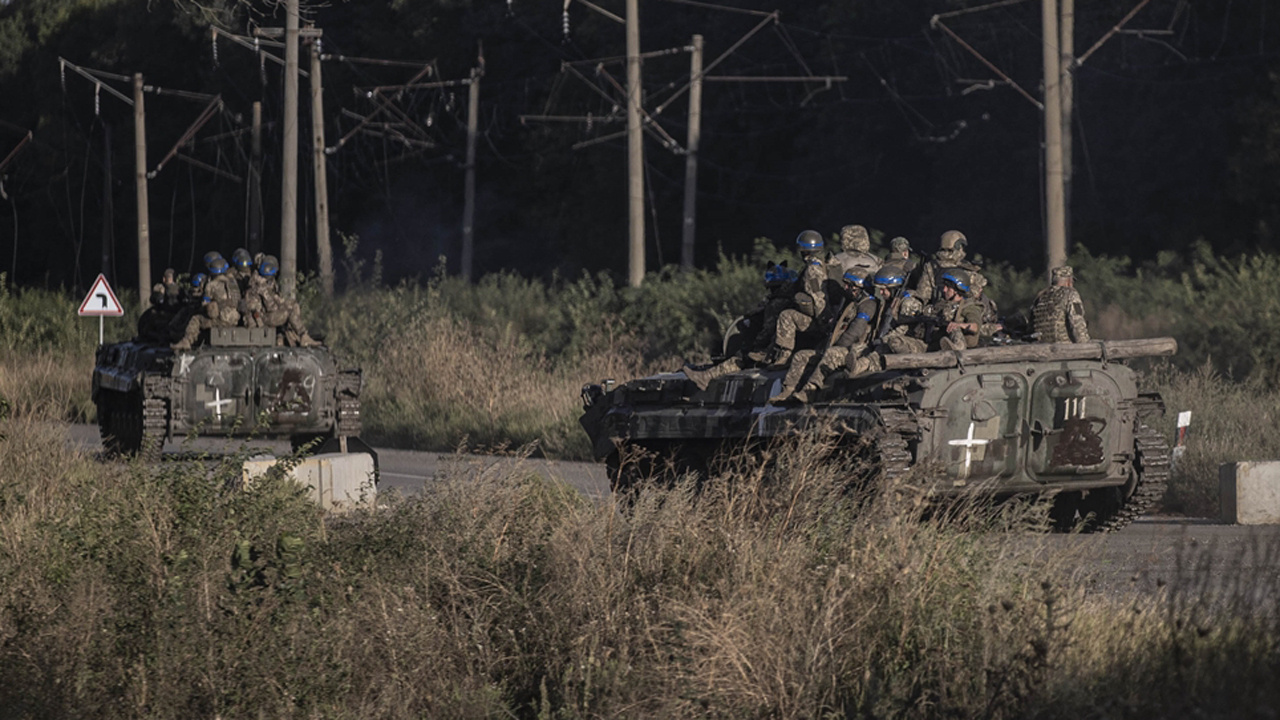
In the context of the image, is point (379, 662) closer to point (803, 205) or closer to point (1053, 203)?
point (1053, 203)

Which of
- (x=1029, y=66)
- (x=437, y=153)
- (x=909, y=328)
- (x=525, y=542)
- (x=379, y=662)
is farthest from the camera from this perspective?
(x=437, y=153)

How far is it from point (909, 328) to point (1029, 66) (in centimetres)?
3022

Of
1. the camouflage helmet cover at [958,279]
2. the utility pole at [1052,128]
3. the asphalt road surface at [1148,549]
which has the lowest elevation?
the asphalt road surface at [1148,549]

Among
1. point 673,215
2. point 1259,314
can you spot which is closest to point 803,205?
point 673,215

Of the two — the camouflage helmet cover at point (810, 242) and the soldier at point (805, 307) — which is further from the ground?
the camouflage helmet cover at point (810, 242)

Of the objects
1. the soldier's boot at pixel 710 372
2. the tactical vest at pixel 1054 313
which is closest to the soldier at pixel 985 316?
the tactical vest at pixel 1054 313

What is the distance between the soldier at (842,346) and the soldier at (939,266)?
0.48m

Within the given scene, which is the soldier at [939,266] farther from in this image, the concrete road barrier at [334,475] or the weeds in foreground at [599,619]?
the weeds in foreground at [599,619]

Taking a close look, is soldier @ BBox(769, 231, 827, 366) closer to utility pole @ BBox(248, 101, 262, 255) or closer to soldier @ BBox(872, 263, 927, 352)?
soldier @ BBox(872, 263, 927, 352)

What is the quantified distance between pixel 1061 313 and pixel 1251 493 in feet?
6.37

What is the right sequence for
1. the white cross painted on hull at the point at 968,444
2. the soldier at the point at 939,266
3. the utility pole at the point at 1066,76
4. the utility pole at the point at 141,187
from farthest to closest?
the utility pole at the point at 141,187
the utility pole at the point at 1066,76
the soldier at the point at 939,266
the white cross painted on hull at the point at 968,444

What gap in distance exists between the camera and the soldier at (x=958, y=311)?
14.6 metres

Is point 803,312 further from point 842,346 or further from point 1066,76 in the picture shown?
point 1066,76

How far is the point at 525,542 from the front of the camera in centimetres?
1003
